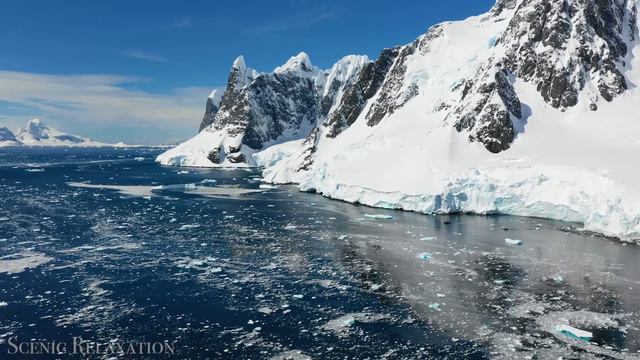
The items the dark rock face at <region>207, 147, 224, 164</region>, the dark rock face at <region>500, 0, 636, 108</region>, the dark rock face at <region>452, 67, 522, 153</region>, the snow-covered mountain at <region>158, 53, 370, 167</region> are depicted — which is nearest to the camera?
the dark rock face at <region>452, 67, 522, 153</region>

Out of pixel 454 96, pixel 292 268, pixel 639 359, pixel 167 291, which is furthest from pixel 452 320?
pixel 454 96

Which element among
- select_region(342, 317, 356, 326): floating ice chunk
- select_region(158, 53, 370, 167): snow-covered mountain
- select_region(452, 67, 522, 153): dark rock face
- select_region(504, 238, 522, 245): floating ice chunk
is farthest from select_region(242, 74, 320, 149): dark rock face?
select_region(342, 317, 356, 326): floating ice chunk

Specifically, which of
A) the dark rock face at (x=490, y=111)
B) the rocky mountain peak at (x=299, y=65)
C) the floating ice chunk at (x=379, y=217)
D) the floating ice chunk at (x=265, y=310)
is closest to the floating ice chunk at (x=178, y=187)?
the floating ice chunk at (x=379, y=217)

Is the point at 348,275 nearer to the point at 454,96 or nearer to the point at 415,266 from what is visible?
the point at 415,266

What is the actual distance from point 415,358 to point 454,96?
63326 mm

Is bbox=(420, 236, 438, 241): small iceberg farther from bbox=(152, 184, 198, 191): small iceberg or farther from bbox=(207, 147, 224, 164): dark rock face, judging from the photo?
bbox=(207, 147, 224, 164): dark rock face

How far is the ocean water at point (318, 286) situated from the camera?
68.7 feet

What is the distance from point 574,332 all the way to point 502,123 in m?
45.6

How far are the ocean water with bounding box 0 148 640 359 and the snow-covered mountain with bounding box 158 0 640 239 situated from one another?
427 cm

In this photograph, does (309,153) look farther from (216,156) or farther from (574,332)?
(574,332)

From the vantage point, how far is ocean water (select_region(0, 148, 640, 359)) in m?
20.9

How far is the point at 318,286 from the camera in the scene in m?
28.3

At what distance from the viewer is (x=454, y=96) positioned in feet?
251

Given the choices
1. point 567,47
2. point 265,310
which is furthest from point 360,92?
point 265,310
